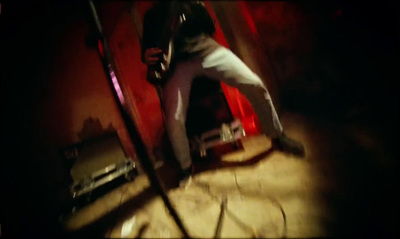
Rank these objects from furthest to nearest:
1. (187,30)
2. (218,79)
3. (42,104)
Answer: (42,104) → (187,30) → (218,79)

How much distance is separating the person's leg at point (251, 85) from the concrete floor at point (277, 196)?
23cm

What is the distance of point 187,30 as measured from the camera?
276 cm

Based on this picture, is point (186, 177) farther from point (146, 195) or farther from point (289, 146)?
point (289, 146)

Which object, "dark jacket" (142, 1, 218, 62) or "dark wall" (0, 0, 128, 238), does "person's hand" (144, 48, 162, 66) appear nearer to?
"dark jacket" (142, 1, 218, 62)

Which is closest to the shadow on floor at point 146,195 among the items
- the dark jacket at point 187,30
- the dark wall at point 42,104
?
the dark wall at point 42,104

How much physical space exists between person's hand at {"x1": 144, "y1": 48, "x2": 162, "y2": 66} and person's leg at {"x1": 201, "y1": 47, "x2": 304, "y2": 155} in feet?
1.78

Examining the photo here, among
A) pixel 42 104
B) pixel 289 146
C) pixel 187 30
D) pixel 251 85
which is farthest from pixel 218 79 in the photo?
pixel 42 104

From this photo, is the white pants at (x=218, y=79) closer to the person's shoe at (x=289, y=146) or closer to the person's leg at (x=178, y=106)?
the person's leg at (x=178, y=106)

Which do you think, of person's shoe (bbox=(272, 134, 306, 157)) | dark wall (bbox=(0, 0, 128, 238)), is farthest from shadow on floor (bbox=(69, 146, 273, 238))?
dark wall (bbox=(0, 0, 128, 238))

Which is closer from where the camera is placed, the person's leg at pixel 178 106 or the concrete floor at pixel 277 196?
the concrete floor at pixel 277 196

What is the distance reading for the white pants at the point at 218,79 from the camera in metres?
2.54

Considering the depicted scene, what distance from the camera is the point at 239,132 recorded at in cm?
296

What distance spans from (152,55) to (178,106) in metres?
0.69

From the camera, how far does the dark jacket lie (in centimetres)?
267
